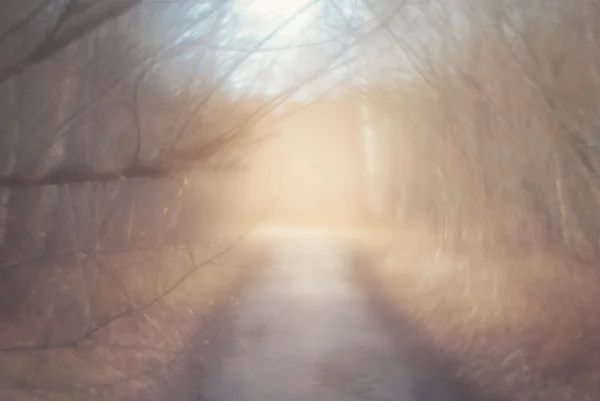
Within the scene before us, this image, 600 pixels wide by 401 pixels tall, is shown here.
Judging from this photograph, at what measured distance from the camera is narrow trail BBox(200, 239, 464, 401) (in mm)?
1117

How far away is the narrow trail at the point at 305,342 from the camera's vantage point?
1.12 meters

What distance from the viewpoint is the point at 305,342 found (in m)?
1.18

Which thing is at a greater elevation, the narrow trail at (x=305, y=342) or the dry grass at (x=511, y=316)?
the narrow trail at (x=305, y=342)

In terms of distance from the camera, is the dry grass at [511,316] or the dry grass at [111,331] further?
the dry grass at [111,331]

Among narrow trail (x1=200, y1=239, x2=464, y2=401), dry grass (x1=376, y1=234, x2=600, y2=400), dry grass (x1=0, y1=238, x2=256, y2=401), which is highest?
dry grass (x1=0, y1=238, x2=256, y2=401)

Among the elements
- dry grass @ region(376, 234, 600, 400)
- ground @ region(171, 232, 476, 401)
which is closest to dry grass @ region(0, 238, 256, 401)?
ground @ region(171, 232, 476, 401)

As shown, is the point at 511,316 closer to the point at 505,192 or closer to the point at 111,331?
the point at 505,192

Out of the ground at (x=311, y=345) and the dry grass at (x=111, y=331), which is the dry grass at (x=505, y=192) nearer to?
the ground at (x=311, y=345)

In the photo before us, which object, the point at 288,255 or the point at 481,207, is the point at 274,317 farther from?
the point at 481,207

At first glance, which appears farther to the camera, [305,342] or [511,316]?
[305,342]

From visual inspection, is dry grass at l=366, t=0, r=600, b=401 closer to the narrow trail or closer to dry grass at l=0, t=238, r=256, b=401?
the narrow trail

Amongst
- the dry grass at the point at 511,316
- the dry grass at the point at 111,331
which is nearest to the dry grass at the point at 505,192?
the dry grass at the point at 511,316

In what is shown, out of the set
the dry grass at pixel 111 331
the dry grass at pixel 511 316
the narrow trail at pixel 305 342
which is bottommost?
the dry grass at pixel 511 316

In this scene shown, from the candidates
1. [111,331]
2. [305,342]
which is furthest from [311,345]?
[111,331]
